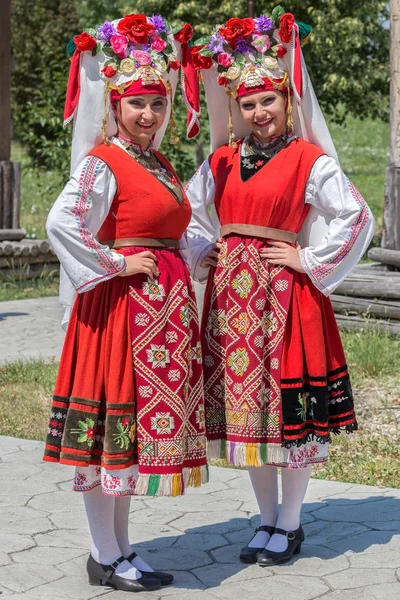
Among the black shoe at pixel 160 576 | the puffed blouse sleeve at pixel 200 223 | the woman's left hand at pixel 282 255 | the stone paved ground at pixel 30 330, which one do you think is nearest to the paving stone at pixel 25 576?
the black shoe at pixel 160 576

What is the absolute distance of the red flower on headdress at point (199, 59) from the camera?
4.06 meters

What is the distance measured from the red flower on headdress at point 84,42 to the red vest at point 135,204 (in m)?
0.35

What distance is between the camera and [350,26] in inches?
630

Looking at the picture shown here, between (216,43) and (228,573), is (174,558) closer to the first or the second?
(228,573)

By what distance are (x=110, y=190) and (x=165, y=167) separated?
0.33m

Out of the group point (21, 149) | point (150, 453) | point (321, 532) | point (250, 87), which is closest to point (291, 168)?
point (250, 87)

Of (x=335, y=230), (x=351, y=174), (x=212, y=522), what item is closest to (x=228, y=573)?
(x=212, y=522)

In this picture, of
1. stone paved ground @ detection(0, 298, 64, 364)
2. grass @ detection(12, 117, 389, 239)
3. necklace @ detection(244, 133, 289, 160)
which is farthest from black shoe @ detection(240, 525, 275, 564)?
grass @ detection(12, 117, 389, 239)

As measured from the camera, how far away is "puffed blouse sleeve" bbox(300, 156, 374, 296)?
3.98 metres

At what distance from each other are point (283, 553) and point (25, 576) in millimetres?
990

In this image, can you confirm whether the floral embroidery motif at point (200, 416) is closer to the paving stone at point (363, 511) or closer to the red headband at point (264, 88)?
the paving stone at point (363, 511)

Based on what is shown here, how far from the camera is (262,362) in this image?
4.04 m

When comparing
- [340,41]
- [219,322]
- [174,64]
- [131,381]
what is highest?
[340,41]

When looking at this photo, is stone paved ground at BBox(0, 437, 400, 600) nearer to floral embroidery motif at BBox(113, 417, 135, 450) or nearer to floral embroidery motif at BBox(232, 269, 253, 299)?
floral embroidery motif at BBox(113, 417, 135, 450)
